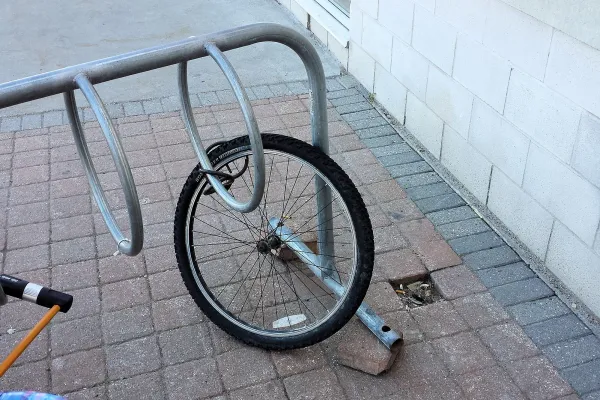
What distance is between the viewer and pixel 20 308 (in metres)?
3.11

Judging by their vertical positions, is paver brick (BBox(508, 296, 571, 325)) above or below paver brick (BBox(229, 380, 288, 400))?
above

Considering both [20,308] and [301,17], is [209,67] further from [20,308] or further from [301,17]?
[20,308]

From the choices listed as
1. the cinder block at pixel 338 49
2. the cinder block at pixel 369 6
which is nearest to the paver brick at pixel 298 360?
the cinder block at pixel 369 6

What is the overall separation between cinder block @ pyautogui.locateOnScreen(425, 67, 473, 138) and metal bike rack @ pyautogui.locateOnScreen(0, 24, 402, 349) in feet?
4.31

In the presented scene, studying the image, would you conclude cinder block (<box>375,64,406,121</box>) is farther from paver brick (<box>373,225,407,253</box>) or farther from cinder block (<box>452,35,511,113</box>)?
paver brick (<box>373,225,407,253</box>)

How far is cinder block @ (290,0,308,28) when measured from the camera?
610 cm

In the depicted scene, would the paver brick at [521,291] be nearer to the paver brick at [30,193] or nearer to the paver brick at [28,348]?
the paver brick at [28,348]

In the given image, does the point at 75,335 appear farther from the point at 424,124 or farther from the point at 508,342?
the point at 424,124

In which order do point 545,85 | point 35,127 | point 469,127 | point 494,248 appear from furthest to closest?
point 35,127 < point 469,127 < point 494,248 < point 545,85

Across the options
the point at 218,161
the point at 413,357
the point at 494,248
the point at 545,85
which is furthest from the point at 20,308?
the point at 545,85

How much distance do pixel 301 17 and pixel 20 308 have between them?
4038 millimetres

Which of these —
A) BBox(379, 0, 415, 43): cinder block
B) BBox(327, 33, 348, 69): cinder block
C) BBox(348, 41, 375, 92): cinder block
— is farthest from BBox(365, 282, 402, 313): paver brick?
BBox(327, 33, 348, 69): cinder block

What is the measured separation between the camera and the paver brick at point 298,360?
2.79m

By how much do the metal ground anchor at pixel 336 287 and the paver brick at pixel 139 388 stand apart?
0.82 metres
